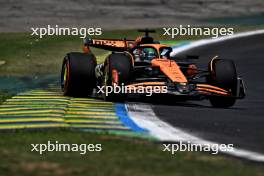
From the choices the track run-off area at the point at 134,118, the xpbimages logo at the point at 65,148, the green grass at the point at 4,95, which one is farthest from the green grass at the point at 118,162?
the green grass at the point at 4,95

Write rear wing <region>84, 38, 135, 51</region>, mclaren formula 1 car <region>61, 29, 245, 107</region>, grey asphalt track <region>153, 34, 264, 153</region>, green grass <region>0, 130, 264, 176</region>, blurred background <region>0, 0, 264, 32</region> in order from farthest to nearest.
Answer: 1. blurred background <region>0, 0, 264, 32</region>
2. rear wing <region>84, 38, 135, 51</region>
3. mclaren formula 1 car <region>61, 29, 245, 107</region>
4. grey asphalt track <region>153, 34, 264, 153</region>
5. green grass <region>0, 130, 264, 176</region>

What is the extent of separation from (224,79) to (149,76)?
1290 millimetres

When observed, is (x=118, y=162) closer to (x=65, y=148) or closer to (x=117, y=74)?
(x=65, y=148)

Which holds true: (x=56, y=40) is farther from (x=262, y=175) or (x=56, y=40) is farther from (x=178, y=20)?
(x=262, y=175)

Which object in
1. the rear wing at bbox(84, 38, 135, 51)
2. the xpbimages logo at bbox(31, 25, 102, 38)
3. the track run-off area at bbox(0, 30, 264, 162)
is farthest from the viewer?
the xpbimages logo at bbox(31, 25, 102, 38)

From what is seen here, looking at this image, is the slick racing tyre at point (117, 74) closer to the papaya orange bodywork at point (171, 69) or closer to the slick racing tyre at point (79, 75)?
the papaya orange bodywork at point (171, 69)

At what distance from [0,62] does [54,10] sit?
9.71 meters

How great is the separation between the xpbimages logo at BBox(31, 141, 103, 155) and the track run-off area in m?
0.85

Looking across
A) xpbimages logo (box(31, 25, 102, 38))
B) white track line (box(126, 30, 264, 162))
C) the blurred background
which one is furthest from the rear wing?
the blurred background

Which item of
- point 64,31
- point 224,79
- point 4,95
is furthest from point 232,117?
point 64,31

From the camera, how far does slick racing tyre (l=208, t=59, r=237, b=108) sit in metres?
14.4

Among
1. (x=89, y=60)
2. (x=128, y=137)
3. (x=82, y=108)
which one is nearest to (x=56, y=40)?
(x=89, y=60)

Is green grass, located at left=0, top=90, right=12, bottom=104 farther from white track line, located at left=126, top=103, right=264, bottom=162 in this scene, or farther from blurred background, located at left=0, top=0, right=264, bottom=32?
blurred background, located at left=0, top=0, right=264, bottom=32

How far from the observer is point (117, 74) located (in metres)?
13.9
